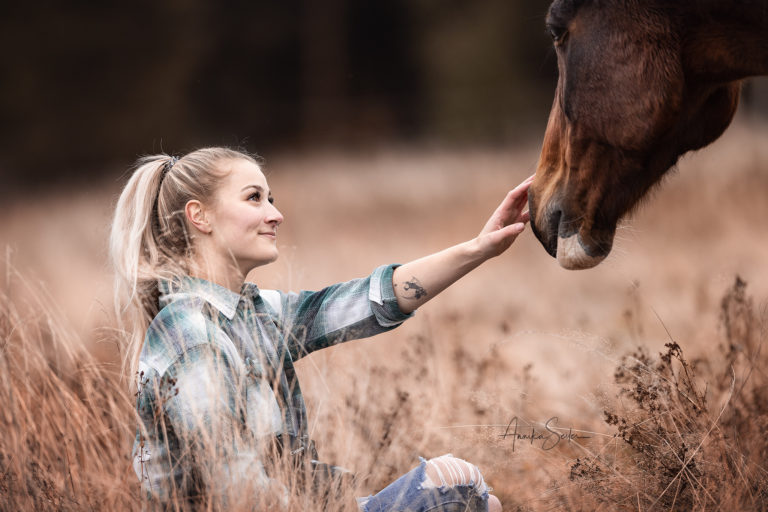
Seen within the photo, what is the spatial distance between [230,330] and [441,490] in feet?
2.38

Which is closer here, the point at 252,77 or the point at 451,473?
the point at 451,473

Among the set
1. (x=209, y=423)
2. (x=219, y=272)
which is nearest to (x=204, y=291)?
(x=219, y=272)

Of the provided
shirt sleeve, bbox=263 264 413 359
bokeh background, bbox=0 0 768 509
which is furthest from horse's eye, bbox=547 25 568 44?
shirt sleeve, bbox=263 264 413 359

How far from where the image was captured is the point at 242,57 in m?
20.0

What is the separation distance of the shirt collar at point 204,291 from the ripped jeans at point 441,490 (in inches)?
26.5

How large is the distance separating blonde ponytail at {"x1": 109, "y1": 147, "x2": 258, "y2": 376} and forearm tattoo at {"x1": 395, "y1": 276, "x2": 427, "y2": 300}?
0.62m

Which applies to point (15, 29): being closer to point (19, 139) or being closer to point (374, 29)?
point (19, 139)

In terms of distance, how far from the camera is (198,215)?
224 centimetres

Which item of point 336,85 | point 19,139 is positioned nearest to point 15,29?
point 19,139

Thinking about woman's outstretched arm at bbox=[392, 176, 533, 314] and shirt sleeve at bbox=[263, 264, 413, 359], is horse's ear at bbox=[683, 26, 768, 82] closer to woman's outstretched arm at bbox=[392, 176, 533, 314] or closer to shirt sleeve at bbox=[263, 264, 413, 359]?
woman's outstretched arm at bbox=[392, 176, 533, 314]

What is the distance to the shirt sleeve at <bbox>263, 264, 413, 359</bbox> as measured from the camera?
234cm

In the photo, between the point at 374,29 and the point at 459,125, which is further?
the point at 374,29

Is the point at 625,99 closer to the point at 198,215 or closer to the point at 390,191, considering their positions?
the point at 198,215

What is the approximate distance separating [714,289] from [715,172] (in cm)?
322
